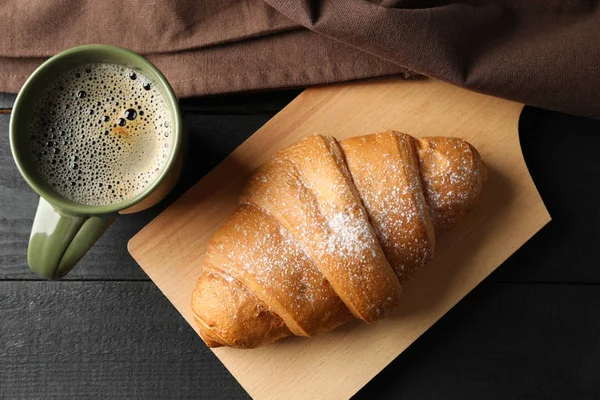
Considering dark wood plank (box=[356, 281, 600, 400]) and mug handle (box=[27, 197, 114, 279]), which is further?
dark wood plank (box=[356, 281, 600, 400])

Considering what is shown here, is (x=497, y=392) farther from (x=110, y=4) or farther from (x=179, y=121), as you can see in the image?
(x=110, y=4)

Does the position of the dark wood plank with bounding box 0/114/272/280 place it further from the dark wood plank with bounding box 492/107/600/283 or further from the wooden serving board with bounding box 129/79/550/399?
the dark wood plank with bounding box 492/107/600/283

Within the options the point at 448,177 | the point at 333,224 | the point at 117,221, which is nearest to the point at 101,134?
the point at 117,221

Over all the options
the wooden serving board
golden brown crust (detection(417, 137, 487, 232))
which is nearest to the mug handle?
the wooden serving board

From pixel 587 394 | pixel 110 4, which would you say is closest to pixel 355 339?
pixel 587 394

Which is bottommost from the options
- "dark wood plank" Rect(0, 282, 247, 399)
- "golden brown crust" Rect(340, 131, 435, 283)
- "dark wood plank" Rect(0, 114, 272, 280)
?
"dark wood plank" Rect(0, 282, 247, 399)

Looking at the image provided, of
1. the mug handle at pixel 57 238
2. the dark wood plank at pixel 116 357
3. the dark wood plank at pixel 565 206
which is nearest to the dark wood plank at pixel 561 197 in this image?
the dark wood plank at pixel 565 206
